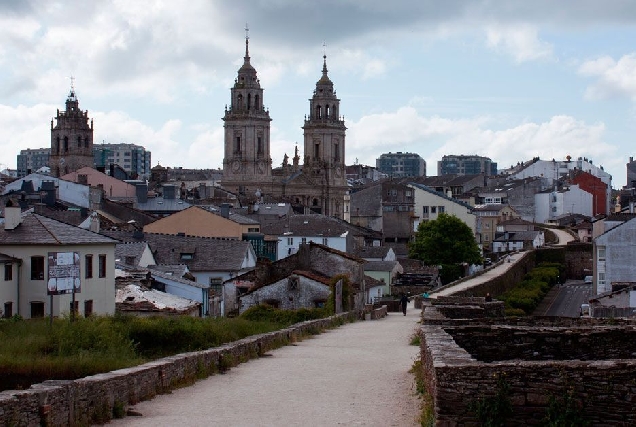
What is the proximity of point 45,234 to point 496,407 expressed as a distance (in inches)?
1013

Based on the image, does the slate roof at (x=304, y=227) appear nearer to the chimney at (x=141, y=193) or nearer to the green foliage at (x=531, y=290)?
the chimney at (x=141, y=193)

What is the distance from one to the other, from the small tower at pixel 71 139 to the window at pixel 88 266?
126m

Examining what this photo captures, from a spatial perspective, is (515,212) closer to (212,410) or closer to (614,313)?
(614,313)

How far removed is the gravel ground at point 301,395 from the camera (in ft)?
44.7

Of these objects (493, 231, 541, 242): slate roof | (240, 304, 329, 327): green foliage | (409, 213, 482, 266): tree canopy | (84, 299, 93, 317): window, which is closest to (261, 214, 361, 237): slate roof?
(409, 213, 482, 266): tree canopy

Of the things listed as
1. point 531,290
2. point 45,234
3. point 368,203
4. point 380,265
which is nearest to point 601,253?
point 531,290

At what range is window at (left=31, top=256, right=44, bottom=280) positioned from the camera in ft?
112

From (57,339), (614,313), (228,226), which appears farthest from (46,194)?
(57,339)

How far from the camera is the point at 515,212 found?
496 feet

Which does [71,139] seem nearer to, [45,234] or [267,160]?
[267,160]

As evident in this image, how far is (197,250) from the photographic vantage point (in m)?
56.3

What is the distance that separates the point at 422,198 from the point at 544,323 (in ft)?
348

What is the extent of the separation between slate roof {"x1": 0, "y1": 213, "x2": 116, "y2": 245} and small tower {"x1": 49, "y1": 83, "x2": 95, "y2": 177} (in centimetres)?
12454

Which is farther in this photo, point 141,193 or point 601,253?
point 141,193
